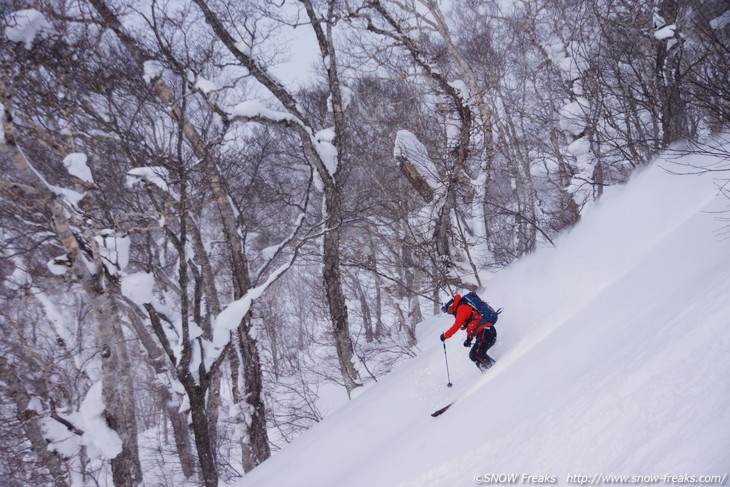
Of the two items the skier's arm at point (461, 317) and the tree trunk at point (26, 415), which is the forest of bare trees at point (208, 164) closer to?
the tree trunk at point (26, 415)

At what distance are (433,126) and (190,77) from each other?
7121 mm

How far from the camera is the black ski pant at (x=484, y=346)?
532 centimetres

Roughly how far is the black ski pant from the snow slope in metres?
0.23

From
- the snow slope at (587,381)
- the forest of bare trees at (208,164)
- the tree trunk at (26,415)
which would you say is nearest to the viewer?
the snow slope at (587,381)

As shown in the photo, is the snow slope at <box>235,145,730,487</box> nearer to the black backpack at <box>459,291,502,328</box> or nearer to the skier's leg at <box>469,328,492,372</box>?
the skier's leg at <box>469,328,492,372</box>

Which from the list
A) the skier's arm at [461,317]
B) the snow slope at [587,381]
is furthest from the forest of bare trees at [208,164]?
the skier's arm at [461,317]

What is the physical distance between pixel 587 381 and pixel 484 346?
7.66 ft

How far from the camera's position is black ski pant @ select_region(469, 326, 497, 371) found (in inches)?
210

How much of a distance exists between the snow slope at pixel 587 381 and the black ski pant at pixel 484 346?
0.23 meters

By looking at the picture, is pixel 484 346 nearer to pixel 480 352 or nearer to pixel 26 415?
pixel 480 352

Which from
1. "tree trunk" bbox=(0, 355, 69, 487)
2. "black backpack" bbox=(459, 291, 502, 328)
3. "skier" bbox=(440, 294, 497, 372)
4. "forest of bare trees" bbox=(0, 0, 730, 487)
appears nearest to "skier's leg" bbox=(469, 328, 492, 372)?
"skier" bbox=(440, 294, 497, 372)

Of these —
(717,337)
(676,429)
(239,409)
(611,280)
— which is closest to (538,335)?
(611,280)

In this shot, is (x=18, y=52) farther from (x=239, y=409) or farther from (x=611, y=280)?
(x=611, y=280)

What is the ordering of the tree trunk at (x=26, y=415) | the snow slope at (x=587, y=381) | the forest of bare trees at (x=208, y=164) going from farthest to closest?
the tree trunk at (x=26, y=415) → the forest of bare trees at (x=208, y=164) → the snow slope at (x=587, y=381)
